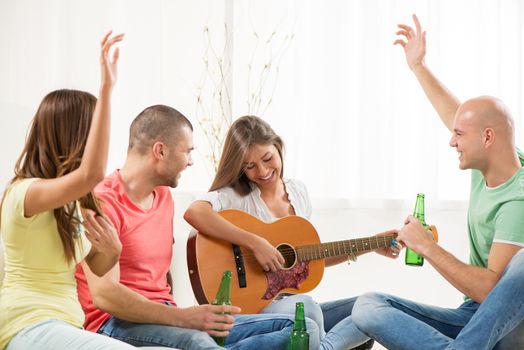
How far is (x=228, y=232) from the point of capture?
9.20 ft

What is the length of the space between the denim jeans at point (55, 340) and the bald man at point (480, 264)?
3.54ft

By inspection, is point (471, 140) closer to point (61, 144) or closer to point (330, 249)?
point (330, 249)

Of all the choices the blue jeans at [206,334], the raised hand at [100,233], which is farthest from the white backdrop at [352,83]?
the raised hand at [100,233]

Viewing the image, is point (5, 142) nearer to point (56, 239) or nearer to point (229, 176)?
point (229, 176)

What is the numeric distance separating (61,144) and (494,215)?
1465mm

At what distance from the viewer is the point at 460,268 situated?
2.43 m

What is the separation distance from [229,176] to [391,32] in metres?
1.90

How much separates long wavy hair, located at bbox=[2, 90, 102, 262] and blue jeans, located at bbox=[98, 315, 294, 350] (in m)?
0.45

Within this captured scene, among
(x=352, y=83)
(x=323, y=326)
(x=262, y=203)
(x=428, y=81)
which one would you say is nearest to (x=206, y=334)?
(x=323, y=326)

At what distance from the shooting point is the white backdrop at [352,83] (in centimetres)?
437

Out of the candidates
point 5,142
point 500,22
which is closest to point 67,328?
point 5,142

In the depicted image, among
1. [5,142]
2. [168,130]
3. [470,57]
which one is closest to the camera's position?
[168,130]

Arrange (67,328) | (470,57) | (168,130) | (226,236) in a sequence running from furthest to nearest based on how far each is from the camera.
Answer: (470,57) → (226,236) → (168,130) → (67,328)

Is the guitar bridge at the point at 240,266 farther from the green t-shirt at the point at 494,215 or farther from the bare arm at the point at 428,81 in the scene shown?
the bare arm at the point at 428,81
